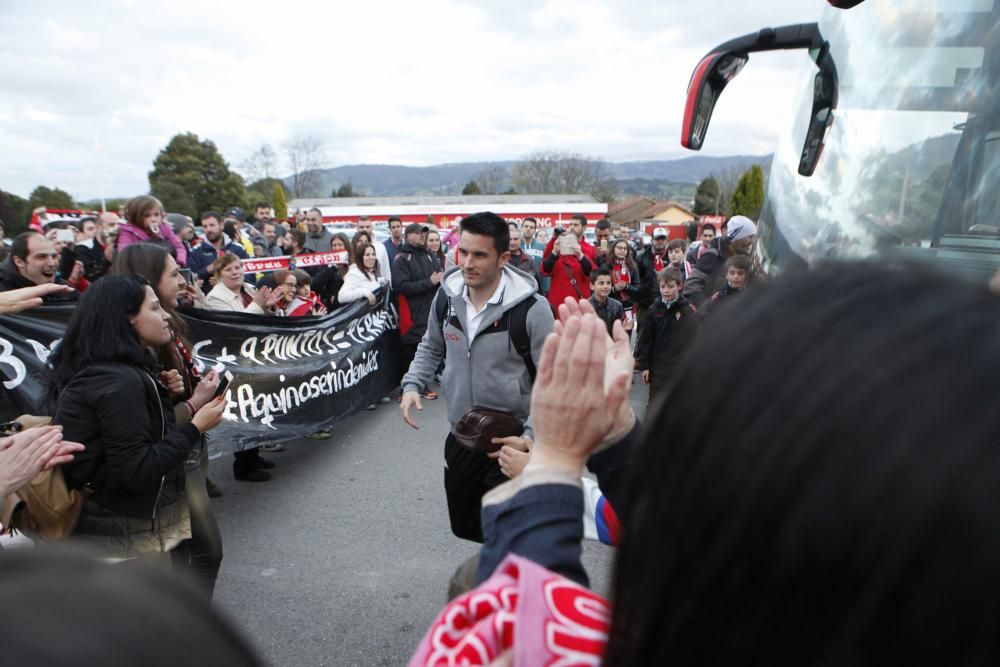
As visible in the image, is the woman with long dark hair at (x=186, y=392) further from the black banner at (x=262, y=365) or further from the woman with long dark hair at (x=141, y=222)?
the woman with long dark hair at (x=141, y=222)

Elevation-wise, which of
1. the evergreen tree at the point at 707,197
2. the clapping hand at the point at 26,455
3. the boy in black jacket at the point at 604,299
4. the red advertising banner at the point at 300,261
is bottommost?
the evergreen tree at the point at 707,197

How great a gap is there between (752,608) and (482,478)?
247 centimetres

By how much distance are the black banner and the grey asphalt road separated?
435 mm

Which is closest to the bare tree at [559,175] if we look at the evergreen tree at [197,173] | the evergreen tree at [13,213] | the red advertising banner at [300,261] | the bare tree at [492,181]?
the bare tree at [492,181]

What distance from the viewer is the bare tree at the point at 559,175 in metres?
71.8

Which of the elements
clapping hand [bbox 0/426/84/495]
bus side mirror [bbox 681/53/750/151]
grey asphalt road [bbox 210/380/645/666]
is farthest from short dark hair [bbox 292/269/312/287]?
bus side mirror [bbox 681/53/750/151]

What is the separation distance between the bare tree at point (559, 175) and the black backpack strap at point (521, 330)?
229 feet

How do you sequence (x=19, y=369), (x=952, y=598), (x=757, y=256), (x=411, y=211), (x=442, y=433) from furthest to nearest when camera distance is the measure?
(x=411, y=211) < (x=442, y=433) < (x=19, y=369) < (x=757, y=256) < (x=952, y=598)

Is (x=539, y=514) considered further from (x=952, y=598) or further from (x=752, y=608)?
(x=952, y=598)

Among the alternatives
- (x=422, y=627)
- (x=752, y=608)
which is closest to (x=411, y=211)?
(x=422, y=627)

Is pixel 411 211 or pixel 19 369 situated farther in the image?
pixel 411 211

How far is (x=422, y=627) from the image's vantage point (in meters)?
3.19

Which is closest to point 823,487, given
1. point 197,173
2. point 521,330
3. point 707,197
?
point 521,330

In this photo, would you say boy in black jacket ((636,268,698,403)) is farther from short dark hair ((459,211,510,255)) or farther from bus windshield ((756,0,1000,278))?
bus windshield ((756,0,1000,278))
